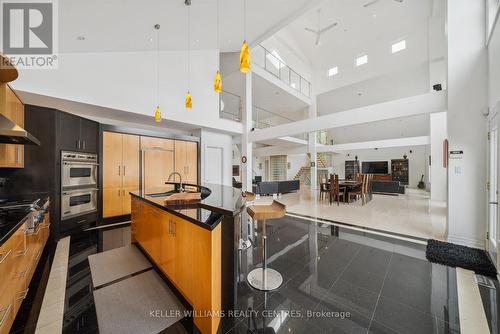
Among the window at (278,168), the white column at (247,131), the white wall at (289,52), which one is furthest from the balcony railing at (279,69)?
the window at (278,168)

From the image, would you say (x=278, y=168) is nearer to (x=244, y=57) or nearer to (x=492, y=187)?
(x=492, y=187)

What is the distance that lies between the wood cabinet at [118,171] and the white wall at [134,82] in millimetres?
750

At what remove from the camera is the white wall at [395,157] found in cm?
1223

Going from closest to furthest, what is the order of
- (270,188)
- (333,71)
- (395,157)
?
1. (270,188)
2. (333,71)
3. (395,157)

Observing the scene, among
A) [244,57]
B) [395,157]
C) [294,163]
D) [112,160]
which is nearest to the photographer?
[244,57]

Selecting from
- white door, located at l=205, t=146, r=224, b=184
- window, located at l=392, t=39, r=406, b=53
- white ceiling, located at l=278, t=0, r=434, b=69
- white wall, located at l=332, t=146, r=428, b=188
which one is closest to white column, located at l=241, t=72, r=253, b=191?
white door, located at l=205, t=146, r=224, b=184

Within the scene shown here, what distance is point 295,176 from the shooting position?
47.7ft

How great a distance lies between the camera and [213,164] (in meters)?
7.24

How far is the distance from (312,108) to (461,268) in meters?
9.88

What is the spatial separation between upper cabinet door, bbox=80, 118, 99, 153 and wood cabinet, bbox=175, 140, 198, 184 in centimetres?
193

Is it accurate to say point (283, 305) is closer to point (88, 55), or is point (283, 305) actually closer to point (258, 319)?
point (258, 319)

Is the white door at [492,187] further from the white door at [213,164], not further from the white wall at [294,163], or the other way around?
the white wall at [294,163]

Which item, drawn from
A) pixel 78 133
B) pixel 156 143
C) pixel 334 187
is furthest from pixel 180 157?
pixel 334 187

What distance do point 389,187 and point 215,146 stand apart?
854 centimetres
